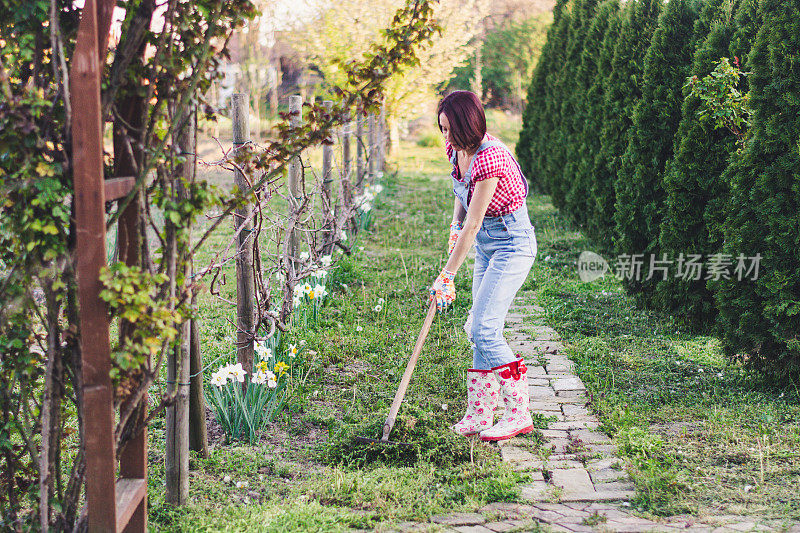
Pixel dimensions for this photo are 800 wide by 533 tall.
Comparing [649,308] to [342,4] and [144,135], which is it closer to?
[144,135]

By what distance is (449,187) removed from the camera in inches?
527

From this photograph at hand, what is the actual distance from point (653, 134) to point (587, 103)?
7.78 feet

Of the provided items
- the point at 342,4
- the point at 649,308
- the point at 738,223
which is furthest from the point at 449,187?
the point at 738,223

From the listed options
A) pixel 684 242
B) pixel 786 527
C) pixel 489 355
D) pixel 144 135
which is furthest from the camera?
pixel 684 242

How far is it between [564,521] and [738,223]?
2607 mm

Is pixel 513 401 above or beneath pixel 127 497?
beneath

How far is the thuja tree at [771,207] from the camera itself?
434 cm

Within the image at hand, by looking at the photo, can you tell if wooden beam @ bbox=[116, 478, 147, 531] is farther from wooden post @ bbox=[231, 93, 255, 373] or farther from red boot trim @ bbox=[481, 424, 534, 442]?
red boot trim @ bbox=[481, 424, 534, 442]

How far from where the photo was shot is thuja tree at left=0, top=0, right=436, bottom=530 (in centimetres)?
214

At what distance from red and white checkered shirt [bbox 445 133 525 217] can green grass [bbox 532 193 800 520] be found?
1.29 m

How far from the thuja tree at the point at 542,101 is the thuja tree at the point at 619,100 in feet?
11.3

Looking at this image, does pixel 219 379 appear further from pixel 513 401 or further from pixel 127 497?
pixel 513 401

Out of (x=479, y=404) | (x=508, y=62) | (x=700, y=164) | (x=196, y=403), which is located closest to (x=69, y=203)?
(x=196, y=403)

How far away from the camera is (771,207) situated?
4.41 meters
